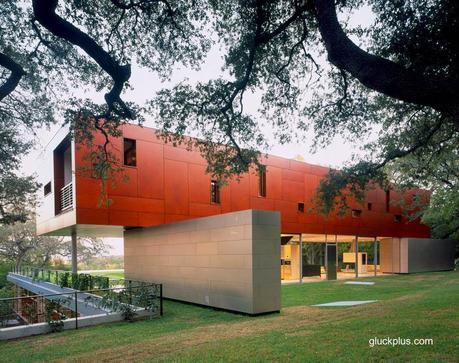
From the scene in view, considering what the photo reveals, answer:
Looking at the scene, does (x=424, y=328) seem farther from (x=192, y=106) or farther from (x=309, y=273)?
(x=309, y=273)

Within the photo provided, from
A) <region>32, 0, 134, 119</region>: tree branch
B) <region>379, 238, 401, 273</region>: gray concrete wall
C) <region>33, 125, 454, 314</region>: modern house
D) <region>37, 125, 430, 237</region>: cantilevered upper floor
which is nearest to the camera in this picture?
<region>32, 0, 134, 119</region>: tree branch

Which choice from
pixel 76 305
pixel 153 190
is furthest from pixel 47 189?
pixel 76 305

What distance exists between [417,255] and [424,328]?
78.9 feet

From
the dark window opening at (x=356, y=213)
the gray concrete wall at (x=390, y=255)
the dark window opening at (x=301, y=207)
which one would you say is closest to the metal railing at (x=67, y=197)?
the dark window opening at (x=301, y=207)

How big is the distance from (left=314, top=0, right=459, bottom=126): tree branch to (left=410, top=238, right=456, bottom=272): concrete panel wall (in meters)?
26.3

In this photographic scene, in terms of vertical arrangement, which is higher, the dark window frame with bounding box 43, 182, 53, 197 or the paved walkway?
the dark window frame with bounding box 43, 182, 53, 197

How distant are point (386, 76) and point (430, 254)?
29.4m

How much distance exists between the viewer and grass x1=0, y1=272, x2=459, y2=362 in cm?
598

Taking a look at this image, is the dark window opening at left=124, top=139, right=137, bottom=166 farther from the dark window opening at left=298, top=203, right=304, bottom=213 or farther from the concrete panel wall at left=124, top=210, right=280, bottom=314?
the dark window opening at left=298, top=203, right=304, bottom=213

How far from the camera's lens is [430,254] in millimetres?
29766

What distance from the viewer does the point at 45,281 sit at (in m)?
19.9

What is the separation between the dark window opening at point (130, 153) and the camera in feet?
53.3

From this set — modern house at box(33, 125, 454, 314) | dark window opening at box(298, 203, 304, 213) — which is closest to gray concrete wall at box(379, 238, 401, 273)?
modern house at box(33, 125, 454, 314)

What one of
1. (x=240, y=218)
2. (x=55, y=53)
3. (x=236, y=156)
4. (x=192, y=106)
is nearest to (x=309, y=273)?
(x=240, y=218)
